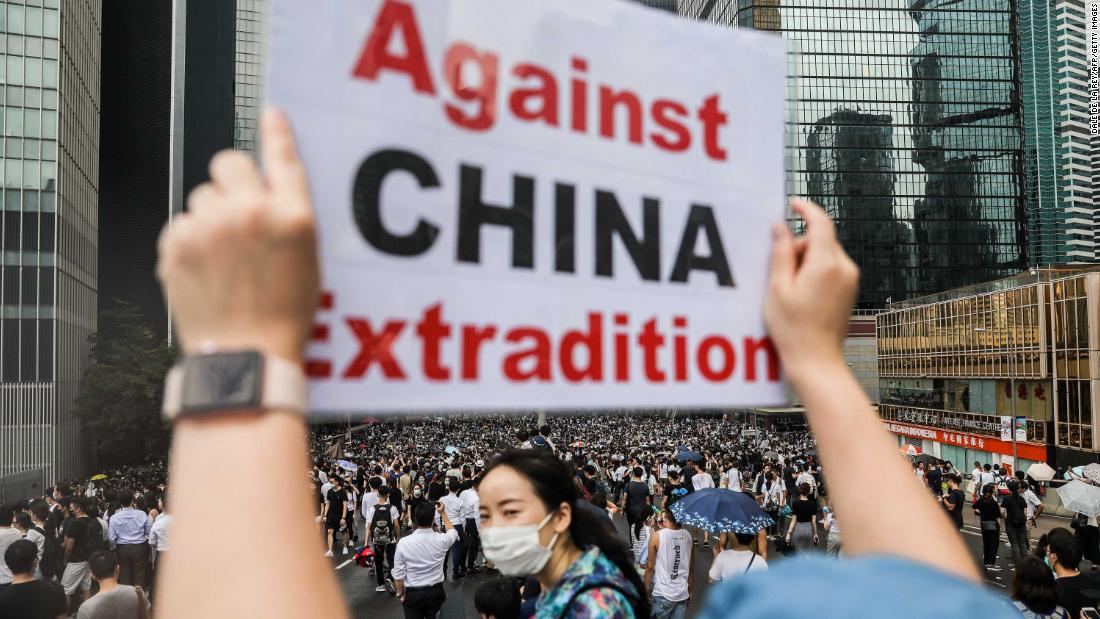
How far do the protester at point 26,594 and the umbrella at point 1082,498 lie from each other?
11.5m

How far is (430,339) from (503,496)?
126cm

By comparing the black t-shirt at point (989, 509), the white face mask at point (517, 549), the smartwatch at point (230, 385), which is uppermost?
the smartwatch at point (230, 385)

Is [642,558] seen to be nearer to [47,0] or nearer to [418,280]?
[418,280]

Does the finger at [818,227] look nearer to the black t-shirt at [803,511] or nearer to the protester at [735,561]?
the protester at [735,561]

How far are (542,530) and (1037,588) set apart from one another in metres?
3.66

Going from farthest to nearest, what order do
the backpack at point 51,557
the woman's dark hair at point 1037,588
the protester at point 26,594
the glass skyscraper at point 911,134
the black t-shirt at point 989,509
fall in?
the glass skyscraper at point 911,134 → the black t-shirt at point 989,509 → the backpack at point 51,557 → the protester at point 26,594 → the woman's dark hair at point 1037,588

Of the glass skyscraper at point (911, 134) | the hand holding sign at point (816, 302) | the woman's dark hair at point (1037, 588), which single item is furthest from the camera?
the glass skyscraper at point (911, 134)

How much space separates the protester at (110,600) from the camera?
4930 mm

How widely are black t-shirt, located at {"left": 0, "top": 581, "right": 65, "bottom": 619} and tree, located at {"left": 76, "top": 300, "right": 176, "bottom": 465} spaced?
28.6m

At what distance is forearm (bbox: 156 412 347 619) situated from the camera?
64 cm

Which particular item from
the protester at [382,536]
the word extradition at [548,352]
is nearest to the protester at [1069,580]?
the word extradition at [548,352]

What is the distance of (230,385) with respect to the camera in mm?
693

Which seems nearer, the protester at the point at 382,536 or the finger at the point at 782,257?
the finger at the point at 782,257

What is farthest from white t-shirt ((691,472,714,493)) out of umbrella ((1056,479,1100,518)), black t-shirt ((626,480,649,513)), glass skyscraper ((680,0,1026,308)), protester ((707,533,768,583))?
glass skyscraper ((680,0,1026,308))
